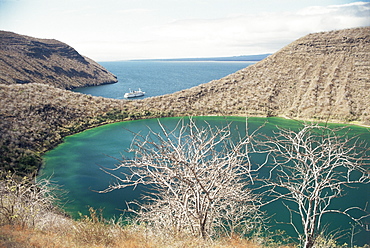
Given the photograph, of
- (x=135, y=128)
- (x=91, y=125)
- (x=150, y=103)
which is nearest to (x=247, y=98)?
(x=150, y=103)

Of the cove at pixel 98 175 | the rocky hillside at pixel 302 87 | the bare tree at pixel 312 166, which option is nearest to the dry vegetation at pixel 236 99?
the rocky hillside at pixel 302 87

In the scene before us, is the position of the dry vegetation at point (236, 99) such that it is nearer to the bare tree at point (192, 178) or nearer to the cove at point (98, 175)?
the cove at point (98, 175)

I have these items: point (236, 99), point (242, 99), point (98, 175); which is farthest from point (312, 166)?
point (236, 99)

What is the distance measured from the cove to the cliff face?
1425 inches

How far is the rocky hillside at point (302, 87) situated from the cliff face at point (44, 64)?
119 ft

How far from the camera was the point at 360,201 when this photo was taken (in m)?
13.6

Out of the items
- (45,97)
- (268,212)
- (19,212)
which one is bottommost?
(268,212)

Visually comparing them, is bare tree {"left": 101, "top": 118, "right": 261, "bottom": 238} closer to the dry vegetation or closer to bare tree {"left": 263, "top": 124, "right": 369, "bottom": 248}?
bare tree {"left": 263, "top": 124, "right": 369, "bottom": 248}

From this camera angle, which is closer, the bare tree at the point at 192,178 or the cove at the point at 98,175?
the bare tree at the point at 192,178

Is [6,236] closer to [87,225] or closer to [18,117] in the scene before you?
[87,225]

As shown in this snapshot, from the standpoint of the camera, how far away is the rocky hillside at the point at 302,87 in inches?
1358

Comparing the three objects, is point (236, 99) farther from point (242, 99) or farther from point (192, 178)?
point (192, 178)

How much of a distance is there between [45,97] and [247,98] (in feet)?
87.4

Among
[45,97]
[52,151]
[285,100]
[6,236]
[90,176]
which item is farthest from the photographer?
[285,100]
